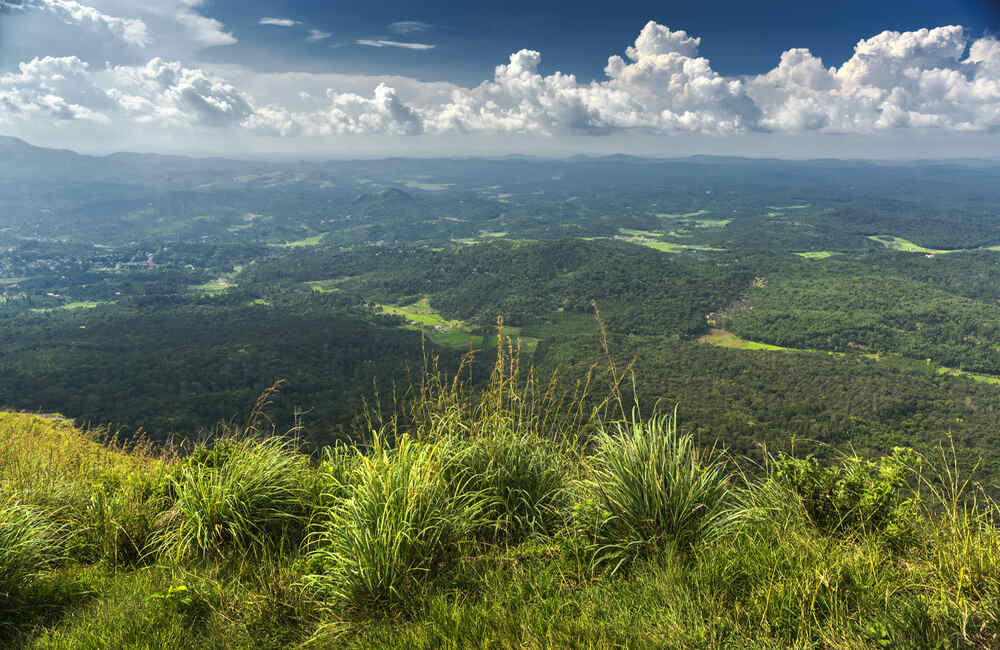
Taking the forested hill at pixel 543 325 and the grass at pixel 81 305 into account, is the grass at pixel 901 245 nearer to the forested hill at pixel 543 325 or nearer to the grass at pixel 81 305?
the forested hill at pixel 543 325

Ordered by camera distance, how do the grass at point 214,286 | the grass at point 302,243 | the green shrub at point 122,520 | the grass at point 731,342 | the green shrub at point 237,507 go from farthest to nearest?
the grass at point 302,243 < the grass at point 214,286 < the grass at point 731,342 < the green shrub at point 122,520 < the green shrub at point 237,507

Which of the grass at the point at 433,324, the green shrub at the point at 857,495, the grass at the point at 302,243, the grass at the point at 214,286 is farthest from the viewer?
the grass at the point at 302,243

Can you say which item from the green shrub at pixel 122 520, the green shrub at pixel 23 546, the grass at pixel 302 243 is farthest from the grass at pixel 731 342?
the grass at pixel 302 243

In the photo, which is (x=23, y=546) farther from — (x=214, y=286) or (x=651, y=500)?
(x=214, y=286)

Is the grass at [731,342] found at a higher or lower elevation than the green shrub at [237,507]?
lower

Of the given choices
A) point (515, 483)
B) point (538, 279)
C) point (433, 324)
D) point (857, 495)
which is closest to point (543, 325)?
point (433, 324)

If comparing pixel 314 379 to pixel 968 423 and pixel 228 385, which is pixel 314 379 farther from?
pixel 968 423

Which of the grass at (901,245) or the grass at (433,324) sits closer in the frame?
the grass at (433,324)
